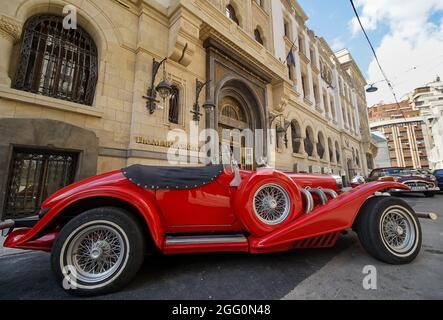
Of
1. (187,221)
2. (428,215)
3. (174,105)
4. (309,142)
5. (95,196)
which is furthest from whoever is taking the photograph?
(309,142)

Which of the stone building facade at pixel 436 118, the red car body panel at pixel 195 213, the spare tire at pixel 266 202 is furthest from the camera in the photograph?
the stone building facade at pixel 436 118

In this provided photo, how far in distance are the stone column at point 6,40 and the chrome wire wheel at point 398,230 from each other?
6697mm

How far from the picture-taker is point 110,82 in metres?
5.27

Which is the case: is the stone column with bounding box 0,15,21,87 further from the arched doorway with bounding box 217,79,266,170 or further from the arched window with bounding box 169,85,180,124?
the arched doorway with bounding box 217,79,266,170

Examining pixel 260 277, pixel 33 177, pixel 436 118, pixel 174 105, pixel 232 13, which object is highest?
pixel 436 118

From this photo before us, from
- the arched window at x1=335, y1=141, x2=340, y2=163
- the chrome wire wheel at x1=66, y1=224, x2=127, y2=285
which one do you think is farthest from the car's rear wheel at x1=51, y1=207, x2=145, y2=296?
the arched window at x1=335, y1=141, x2=340, y2=163

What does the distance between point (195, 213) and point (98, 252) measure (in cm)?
95

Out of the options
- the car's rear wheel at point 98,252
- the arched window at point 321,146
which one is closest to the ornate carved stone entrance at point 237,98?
the car's rear wheel at point 98,252

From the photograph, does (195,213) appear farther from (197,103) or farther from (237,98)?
(237,98)

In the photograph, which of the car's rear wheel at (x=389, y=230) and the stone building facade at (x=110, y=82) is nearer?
the car's rear wheel at (x=389, y=230)

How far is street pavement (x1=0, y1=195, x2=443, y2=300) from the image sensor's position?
163 centimetres

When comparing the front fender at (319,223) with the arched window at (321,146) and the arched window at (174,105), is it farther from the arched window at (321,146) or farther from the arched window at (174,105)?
the arched window at (321,146)

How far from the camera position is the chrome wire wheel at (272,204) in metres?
2.24

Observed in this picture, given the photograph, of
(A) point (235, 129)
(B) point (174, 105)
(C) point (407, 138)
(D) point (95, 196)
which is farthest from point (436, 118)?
(D) point (95, 196)
